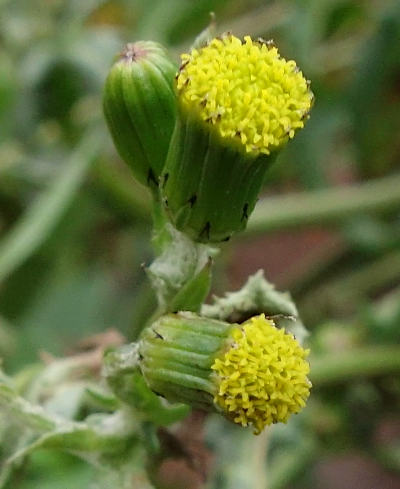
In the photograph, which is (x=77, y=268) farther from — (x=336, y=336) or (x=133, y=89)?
(x=133, y=89)

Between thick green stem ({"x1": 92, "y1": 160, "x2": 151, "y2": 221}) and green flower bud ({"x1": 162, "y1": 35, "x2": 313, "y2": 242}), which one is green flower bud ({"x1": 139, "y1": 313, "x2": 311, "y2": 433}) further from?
thick green stem ({"x1": 92, "y1": 160, "x2": 151, "y2": 221})

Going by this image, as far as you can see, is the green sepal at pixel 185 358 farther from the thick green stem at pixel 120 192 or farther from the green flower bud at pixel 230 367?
the thick green stem at pixel 120 192

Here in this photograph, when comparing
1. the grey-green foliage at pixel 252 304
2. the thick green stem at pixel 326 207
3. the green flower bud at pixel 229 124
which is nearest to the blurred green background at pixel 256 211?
the thick green stem at pixel 326 207

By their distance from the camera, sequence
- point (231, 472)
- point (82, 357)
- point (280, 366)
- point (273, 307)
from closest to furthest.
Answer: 1. point (280, 366)
2. point (273, 307)
3. point (82, 357)
4. point (231, 472)

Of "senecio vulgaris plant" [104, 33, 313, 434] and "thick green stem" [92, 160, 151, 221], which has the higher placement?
"thick green stem" [92, 160, 151, 221]

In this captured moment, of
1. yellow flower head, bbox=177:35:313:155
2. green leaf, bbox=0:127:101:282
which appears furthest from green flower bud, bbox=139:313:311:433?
green leaf, bbox=0:127:101:282

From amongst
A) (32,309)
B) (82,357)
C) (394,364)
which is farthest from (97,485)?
(32,309)

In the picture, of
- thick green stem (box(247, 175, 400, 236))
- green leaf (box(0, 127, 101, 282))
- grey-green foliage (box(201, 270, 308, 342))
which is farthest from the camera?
thick green stem (box(247, 175, 400, 236))
